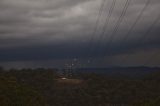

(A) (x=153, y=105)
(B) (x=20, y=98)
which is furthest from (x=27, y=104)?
(A) (x=153, y=105)

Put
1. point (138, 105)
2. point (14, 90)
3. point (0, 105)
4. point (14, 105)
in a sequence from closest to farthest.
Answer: point (0, 105), point (14, 105), point (14, 90), point (138, 105)

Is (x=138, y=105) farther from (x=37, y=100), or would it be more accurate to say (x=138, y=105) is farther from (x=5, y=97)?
(x=5, y=97)

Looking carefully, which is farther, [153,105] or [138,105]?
[138,105]

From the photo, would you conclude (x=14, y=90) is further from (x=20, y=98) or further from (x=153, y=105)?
(x=153, y=105)

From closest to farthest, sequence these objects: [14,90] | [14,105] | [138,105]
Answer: [14,105] < [14,90] < [138,105]

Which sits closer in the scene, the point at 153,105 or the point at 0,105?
the point at 0,105

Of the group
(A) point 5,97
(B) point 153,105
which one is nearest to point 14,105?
(A) point 5,97

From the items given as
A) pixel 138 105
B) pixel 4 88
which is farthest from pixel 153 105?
pixel 4 88

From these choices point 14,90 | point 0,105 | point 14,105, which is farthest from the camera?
point 14,90

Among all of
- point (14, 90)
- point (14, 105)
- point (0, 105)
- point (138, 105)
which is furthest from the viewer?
point (138, 105)
